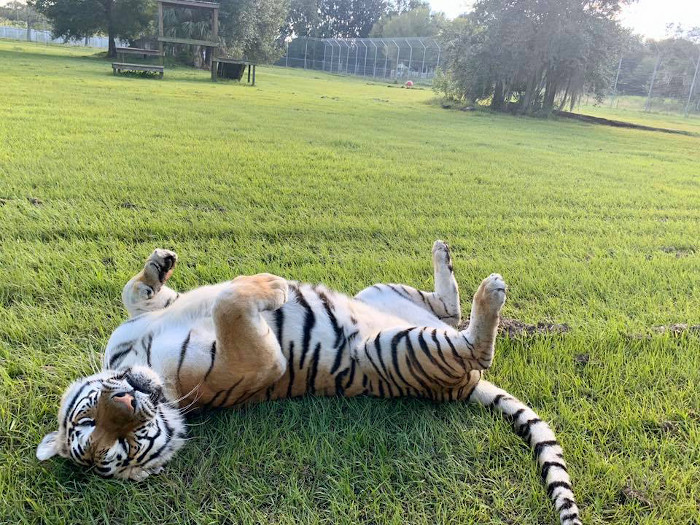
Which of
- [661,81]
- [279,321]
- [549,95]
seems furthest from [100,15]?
[661,81]

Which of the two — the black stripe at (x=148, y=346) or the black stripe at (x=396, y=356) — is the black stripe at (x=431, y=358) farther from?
the black stripe at (x=148, y=346)

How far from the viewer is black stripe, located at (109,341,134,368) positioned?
2.25 m

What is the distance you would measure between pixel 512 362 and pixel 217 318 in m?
1.64

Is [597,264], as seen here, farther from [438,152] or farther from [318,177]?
[438,152]

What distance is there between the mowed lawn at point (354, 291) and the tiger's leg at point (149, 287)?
0.31m

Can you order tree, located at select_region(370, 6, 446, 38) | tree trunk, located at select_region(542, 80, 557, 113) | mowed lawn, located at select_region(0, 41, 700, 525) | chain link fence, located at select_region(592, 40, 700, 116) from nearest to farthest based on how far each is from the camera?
mowed lawn, located at select_region(0, 41, 700, 525) → tree trunk, located at select_region(542, 80, 557, 113) → chain link fence, located at select_region(592, 40, 700, 116) → tree, located at select_region(370, 6, 446, 38)

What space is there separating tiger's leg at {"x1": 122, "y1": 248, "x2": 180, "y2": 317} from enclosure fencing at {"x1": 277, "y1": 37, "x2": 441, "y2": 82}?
3992cm

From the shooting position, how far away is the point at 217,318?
209 centimetres

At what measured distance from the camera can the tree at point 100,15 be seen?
98.3 ft

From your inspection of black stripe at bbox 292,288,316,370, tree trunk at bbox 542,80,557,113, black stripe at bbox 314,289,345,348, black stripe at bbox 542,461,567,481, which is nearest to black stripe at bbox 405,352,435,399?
black stripe at bbox 314,289,345,348

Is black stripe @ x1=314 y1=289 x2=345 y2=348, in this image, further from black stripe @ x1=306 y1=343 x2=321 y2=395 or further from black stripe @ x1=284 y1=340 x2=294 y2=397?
black stripe @ x1=284 y1=340 x2=294 y2=397

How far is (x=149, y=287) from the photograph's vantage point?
2.65 metres

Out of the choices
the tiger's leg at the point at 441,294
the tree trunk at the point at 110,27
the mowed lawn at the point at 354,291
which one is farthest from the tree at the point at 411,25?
the tiger's leg at the point at 441,294

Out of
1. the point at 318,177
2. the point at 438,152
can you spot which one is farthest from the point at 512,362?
the point at 438,152
